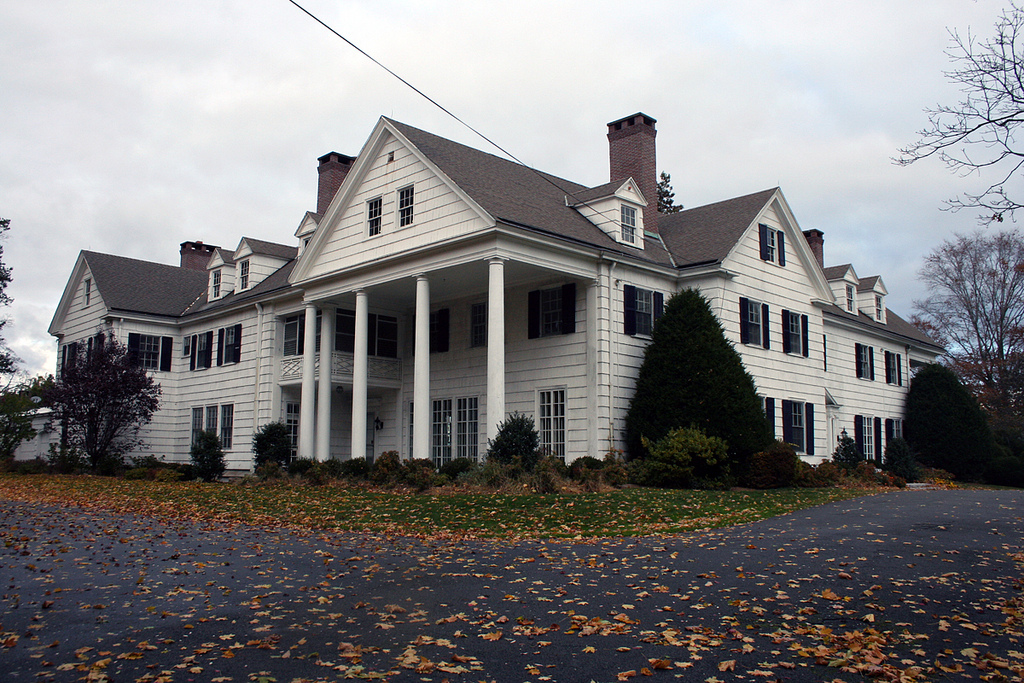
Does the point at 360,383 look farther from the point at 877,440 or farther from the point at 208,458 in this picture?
the point at 877,440

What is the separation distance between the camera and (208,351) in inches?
1254

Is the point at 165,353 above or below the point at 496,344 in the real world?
above

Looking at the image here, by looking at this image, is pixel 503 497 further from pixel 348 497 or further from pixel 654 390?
pixel 654 390

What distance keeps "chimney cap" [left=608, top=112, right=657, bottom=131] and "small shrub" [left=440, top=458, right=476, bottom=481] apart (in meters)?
12.2

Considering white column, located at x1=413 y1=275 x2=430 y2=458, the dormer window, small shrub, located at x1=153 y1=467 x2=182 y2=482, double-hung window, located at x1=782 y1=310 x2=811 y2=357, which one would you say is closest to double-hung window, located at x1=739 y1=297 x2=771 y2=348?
double-hung window, located at x1=782 y1=310 x2=811 y2=357

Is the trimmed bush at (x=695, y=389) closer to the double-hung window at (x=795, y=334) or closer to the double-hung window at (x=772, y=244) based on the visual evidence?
the double-hung window at (x=772, y=244)

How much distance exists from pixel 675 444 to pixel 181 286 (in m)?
25.9

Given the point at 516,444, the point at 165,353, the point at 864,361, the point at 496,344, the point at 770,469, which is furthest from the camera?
the point at 165,353

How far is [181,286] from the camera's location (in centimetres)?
3584

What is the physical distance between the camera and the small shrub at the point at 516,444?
59.4ft

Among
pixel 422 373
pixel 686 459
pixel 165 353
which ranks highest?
pixel 165 353

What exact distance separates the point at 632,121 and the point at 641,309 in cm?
657

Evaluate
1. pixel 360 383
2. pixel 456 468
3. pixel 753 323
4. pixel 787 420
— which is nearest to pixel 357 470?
pixel 360 383

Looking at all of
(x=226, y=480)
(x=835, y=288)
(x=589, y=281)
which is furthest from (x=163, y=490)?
(x=835, y=288)
